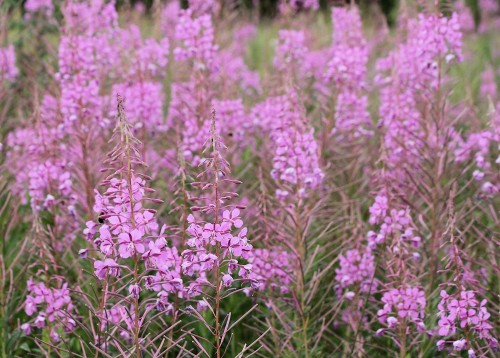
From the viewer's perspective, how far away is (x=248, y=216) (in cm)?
441

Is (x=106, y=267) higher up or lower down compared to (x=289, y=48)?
lower down

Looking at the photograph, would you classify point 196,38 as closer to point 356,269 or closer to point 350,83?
point 350,83

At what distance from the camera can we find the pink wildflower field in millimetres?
2721

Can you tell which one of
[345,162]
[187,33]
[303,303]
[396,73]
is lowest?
[303,303]

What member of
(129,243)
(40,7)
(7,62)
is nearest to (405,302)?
(129,243)

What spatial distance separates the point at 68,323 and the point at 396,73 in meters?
2.57

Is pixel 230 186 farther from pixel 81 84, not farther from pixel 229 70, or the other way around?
pixel 229 70

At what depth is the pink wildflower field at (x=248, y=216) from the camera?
2721mm

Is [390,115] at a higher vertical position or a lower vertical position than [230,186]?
higher

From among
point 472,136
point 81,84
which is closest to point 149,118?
point 81,84

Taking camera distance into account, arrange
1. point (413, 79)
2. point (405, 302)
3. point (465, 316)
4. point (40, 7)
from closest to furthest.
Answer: point (465, 316) < point (405, 302) < point (413, 79) < point (40, 7)

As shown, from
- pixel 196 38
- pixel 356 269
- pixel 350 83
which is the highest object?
pixel 196 38

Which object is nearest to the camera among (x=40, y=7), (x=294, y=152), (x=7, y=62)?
(x=294, y=152)

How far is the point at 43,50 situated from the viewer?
22.3 feet
